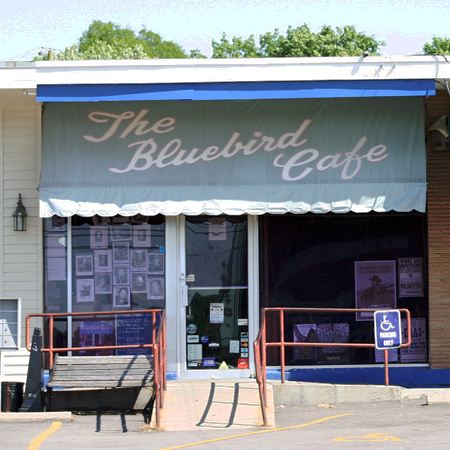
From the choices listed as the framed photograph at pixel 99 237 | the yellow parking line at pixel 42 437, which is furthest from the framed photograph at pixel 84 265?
the yellow parking line at pixel 42 437

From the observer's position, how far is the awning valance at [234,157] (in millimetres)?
9406

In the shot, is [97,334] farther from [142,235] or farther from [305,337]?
[305,337]

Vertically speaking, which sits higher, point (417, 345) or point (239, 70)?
point (239, 70)

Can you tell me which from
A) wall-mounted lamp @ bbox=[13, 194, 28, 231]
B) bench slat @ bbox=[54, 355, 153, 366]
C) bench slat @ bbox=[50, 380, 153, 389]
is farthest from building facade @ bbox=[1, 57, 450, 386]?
bench slat @ bbox=[50, 380, 153, 389]

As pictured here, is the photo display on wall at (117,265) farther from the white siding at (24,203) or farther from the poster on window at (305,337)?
the poster on window at (305,337)

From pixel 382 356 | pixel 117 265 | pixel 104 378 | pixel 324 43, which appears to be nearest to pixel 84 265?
pixel 117 265

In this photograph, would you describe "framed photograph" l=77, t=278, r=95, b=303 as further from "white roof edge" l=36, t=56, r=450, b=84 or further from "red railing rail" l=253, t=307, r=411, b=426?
"white roof edge" l=36, t=56, r=450, b=84

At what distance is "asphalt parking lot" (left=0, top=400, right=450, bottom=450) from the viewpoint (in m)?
6.67

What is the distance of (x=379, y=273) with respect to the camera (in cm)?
991

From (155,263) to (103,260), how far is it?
0.81m

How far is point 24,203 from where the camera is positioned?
31.8ft

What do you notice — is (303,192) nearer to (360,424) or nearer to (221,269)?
(221,269)

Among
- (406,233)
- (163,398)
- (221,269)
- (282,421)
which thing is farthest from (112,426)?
(406,233)

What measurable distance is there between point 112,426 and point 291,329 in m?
3.25
